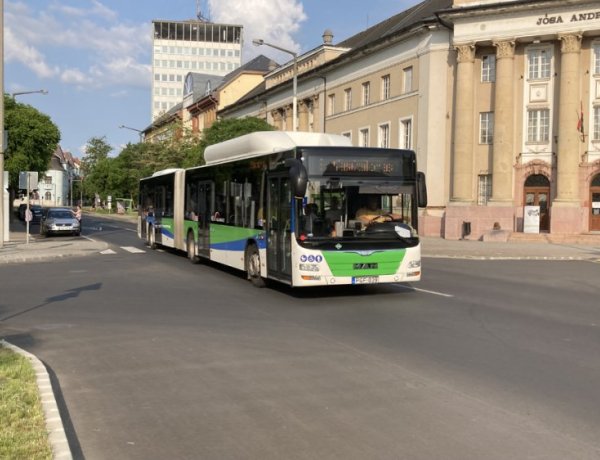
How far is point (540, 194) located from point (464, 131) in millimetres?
5396

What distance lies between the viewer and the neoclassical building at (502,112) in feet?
116

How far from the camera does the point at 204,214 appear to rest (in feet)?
60.8

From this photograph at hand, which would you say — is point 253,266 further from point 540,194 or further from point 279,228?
point 540,194

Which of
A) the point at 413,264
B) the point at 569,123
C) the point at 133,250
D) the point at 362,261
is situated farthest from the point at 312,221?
the point at 569,123

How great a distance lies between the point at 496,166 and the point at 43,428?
115ft

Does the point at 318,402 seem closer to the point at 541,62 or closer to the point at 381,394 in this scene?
the point at 381,394

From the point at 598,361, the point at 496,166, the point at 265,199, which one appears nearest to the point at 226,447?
the point at 598,361

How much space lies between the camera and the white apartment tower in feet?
500

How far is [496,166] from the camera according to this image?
37.0 meters

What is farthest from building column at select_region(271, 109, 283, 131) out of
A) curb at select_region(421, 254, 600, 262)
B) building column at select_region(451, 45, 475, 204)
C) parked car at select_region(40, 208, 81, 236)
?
curb at select_region(421, 254, 600, 262)

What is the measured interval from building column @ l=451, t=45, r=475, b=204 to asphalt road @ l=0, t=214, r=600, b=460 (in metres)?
24.8

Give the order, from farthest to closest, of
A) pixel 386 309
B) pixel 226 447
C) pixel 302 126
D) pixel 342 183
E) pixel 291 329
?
pixel 302 126 → pixel 342 183 → pixel 386 309 → pixel 291 329 → pixel 226 447

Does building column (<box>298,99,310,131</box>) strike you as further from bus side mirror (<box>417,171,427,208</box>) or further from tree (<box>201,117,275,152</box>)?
bus side mirror (<box>417,171,427,208</box>)

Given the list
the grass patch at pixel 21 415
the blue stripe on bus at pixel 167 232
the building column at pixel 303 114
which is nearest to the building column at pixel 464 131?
the blue stripe on bus at pixel 167 232
